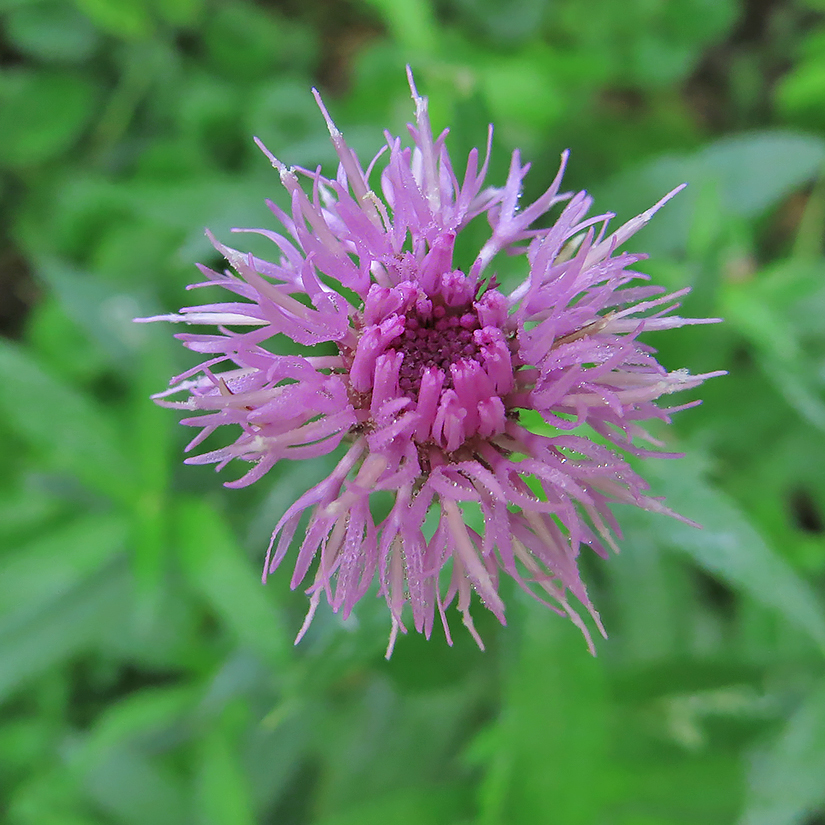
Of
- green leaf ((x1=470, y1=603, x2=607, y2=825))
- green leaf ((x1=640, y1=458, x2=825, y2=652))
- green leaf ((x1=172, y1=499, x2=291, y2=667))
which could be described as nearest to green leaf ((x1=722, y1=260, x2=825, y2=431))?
green leaf ((x1=640, y1=458, x2=825, y2=652))

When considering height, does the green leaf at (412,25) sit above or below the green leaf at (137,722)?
above

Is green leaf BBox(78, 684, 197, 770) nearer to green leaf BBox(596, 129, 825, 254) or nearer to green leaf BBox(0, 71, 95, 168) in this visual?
green leaf BBox(596, 129, 825, 254)

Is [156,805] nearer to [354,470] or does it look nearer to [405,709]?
[405,709]

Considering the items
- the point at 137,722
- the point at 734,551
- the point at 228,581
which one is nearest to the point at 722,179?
the point at 734,551

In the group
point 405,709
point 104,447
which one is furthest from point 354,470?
point 405,709

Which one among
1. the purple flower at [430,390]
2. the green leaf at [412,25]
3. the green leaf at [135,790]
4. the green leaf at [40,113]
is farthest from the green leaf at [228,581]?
the green leaf at [40,113]

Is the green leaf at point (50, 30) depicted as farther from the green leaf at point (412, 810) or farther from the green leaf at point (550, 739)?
the green leaf at point (412, 810)

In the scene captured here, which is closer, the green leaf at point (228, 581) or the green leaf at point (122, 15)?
the green leaf at point (228, 581)
